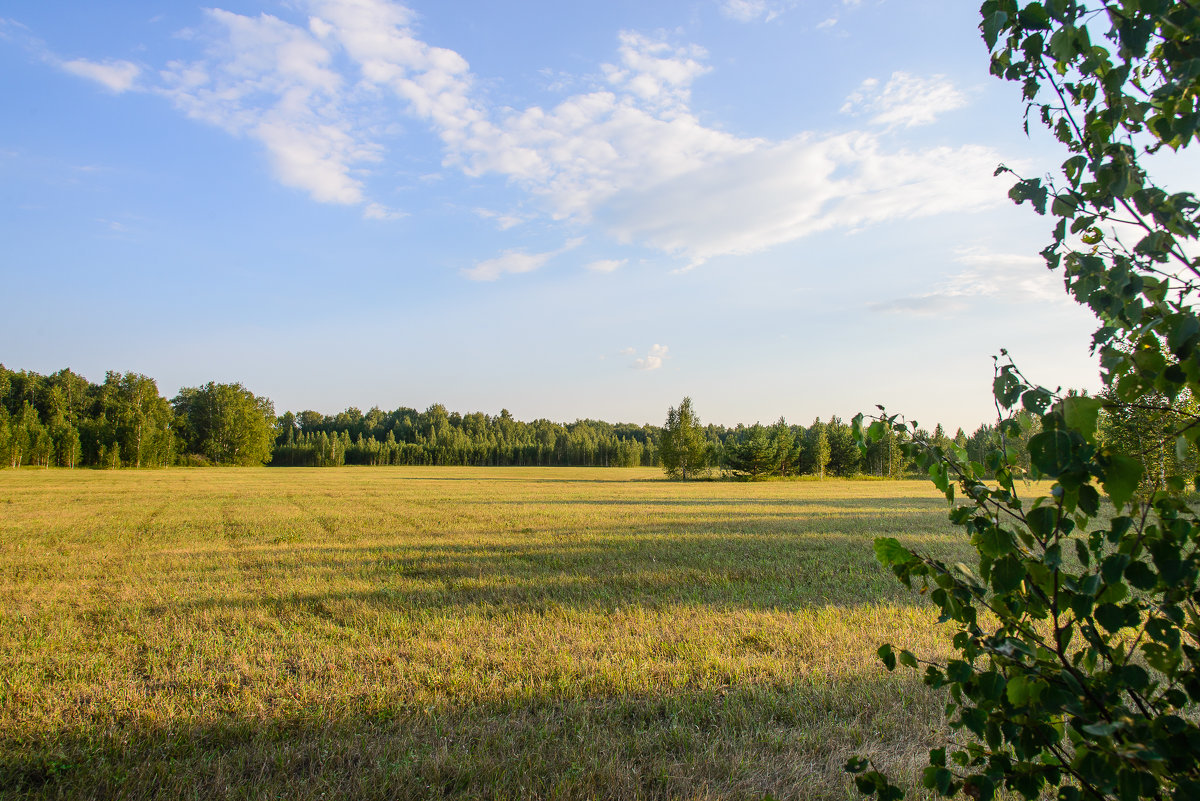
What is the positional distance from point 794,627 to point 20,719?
675 centimetres

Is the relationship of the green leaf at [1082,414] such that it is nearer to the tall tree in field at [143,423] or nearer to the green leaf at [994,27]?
the green leaf at [994,27]

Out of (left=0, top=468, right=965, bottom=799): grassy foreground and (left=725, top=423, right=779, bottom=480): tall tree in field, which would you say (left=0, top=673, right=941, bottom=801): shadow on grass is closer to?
(left=0, top=468, right=965, bottom=799): grassy foreground

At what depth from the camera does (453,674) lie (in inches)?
203

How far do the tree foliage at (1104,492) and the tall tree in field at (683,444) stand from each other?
57801 millimetres

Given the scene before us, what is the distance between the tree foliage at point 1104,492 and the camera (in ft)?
3.91

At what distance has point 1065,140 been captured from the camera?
1.56 m

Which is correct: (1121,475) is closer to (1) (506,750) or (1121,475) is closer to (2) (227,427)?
(1) (506,750)

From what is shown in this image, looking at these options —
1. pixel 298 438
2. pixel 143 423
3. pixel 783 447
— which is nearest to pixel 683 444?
pixel 783 447

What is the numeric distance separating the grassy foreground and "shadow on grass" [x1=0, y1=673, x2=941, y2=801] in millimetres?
17

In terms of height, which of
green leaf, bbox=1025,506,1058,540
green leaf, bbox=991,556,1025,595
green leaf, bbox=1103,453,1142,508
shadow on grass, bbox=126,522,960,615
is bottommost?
shadow on grass, bbox=126,522,960,615

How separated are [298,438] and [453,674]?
4895 inches

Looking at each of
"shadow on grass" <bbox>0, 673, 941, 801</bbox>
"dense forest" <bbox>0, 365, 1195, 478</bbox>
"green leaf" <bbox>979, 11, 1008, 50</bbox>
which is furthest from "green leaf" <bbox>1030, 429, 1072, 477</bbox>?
"dense forest" <bbox>0, 365, 1195, 478</bbox>

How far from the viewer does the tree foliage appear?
1.19m

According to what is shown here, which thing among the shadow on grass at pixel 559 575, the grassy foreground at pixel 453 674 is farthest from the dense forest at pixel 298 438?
the grassy foreground at pixel 453 674
